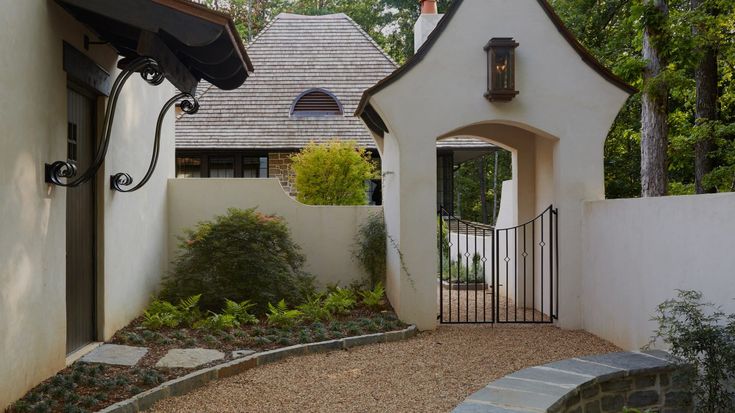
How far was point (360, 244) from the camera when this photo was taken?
Result: 1078cm

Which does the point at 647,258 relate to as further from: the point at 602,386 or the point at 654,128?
the point at 654,128

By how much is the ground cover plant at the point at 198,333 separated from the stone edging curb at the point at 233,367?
0.12 meters

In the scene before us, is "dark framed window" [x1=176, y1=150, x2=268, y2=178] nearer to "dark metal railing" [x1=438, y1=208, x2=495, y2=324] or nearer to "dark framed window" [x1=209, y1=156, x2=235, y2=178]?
"dark framed window" [x1=209, y1=156, x2=235, y2=178]

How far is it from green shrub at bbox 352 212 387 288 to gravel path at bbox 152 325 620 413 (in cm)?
225

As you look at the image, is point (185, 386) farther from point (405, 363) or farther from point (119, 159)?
point (119, 159)

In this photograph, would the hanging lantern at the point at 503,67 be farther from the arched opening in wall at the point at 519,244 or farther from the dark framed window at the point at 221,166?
the dark framed window at the point at 221,166

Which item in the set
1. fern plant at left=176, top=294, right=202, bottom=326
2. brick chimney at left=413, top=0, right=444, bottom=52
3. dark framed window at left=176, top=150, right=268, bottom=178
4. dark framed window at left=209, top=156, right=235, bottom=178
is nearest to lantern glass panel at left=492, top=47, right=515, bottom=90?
fern plant at left=176, top=294, right=202, bottom=326

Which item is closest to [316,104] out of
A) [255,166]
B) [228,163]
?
[255,166]

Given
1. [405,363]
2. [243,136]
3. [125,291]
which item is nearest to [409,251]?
[405,363]

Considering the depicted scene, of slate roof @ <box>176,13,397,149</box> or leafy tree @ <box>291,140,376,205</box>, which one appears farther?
slate roof @ <box>176,13,397,149</box>

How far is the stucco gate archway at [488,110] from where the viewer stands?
27.9ft

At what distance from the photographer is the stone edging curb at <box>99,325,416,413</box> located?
5.06 metres

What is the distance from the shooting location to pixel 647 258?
6652 millimetres

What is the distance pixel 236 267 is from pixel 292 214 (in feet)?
6.69
